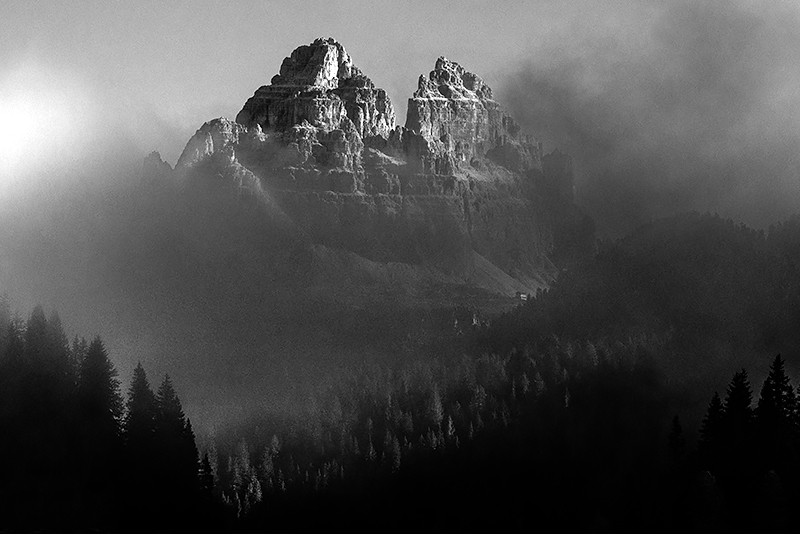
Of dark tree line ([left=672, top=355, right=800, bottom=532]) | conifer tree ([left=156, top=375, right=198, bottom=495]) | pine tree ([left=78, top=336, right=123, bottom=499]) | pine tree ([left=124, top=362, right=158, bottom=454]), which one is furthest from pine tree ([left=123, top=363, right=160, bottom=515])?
dark tree line ([left=672, top=355, right=800, bottom=532])

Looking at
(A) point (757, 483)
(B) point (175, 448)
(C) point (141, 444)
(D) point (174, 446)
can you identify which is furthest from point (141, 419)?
(A) point (757, 483)

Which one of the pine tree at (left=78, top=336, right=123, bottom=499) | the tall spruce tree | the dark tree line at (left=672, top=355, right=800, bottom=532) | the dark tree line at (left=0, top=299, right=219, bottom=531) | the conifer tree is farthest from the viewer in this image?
the conifer tree

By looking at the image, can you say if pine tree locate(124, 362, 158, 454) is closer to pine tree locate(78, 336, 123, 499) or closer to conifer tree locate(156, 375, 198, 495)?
conifer tree locate(156, 375, 198, 495)

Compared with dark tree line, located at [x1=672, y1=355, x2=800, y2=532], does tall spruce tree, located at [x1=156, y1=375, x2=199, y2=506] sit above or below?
above

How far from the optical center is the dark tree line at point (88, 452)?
181m

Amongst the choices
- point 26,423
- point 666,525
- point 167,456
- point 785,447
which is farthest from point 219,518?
point 785,447

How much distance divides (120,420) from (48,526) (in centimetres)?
2110

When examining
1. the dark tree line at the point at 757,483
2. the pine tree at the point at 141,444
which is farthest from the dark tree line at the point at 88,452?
the dark tree line at the point at 757,483

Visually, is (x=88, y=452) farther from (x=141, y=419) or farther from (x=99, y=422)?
(x=141, y=419)

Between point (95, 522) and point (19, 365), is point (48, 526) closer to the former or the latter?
point (95, 522)

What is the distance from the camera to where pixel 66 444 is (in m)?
188

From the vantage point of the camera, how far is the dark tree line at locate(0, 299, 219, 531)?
7121 inches

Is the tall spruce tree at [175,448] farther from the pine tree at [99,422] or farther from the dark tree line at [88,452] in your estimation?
the pine tree at [99,422]

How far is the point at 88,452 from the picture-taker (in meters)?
188
